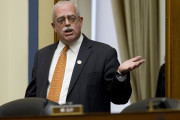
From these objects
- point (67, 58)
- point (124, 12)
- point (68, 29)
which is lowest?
point (67, 58)

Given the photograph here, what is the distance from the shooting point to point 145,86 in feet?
13.3

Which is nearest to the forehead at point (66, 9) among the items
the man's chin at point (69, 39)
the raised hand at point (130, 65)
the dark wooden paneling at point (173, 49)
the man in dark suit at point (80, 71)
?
the man in dark suit at point (80, 71)

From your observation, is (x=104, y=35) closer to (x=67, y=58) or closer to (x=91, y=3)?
(x=91, y=3)

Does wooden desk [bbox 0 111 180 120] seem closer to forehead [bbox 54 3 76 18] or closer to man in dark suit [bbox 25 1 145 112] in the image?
man in dark suit [bbox 25 1 145 112]

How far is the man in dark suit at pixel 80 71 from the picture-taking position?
9.66ft

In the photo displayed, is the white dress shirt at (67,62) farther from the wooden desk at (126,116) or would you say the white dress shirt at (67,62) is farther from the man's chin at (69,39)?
the wooden desk at (126,116)

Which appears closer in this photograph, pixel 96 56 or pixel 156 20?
pixel 96 56

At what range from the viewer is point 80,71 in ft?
10.0

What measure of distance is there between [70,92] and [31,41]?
51.4 inches

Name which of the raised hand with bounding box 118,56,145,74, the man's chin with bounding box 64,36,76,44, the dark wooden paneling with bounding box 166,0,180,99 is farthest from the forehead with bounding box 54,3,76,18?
the dark wooden paneling with bounding box 166,0,180,99

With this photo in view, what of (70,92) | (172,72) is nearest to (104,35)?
(172,72)

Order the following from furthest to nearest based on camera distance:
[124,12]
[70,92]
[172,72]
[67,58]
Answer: [124,12]
[172,72]
[67,58]
[70,92]

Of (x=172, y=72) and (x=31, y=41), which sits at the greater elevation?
(x=31, y=41)

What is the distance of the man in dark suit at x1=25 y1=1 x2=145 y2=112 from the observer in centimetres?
295
